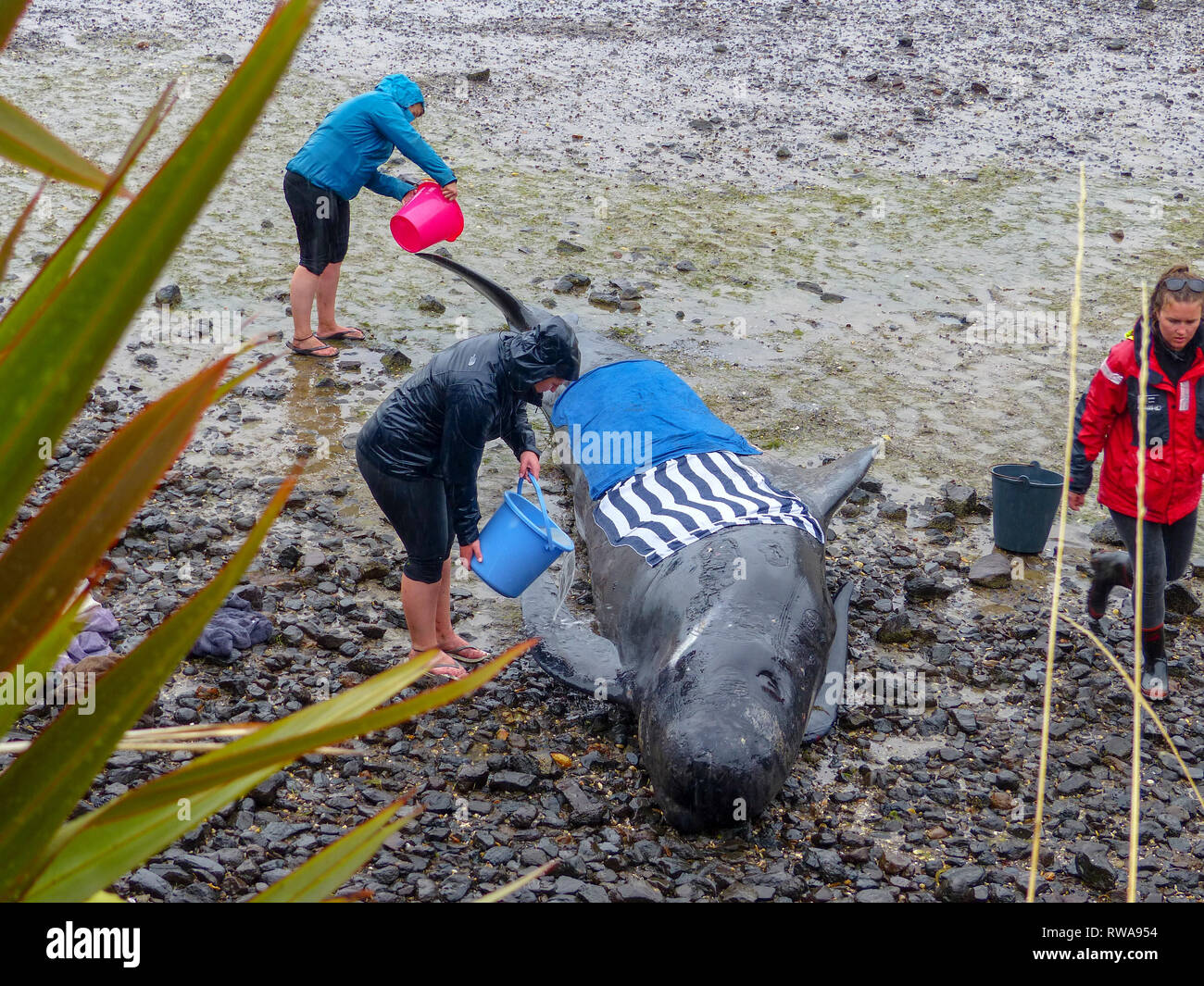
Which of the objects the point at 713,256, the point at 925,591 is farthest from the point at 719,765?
the point at 713,256

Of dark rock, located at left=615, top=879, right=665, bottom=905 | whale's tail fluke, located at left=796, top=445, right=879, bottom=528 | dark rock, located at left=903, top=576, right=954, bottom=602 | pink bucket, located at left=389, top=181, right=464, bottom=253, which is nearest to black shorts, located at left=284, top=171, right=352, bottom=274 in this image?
pink bucket, located at left=389, top=181, right=464, bottom=253

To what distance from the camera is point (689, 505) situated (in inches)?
211

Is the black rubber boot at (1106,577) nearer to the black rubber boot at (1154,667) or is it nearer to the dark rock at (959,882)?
the black rubber boot at (1154,667)

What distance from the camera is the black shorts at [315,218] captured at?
755 cm

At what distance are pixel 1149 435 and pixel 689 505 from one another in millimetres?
2040

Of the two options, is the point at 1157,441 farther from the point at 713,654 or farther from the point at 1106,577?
the point at 713,654

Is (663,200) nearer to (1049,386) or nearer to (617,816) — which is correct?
(1049,386)

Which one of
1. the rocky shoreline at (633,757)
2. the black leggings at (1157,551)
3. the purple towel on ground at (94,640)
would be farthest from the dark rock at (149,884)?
the black leggings at (1157,551)

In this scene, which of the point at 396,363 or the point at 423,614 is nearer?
the point at 423,614

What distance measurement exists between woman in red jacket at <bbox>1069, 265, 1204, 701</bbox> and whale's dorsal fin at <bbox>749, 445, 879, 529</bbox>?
1.19 meters

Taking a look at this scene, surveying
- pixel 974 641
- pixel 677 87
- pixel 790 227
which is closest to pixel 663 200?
pixel 790 227

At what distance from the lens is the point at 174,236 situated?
95 centimetres

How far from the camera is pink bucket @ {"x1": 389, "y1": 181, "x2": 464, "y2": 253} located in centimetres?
777

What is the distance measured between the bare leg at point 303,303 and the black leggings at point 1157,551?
520 centimetres
